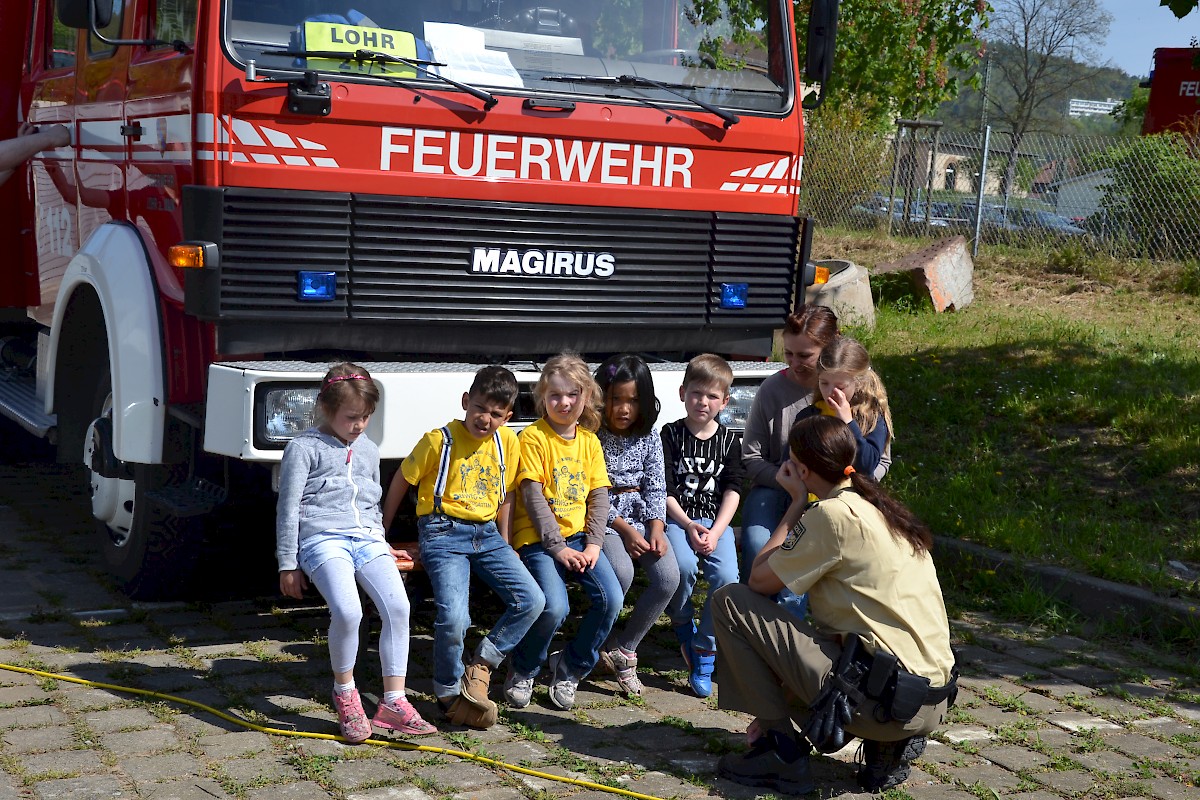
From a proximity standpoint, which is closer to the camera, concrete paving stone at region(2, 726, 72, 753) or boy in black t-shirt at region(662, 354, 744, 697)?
concrete paving stone at region(2, 726, 72, 753)

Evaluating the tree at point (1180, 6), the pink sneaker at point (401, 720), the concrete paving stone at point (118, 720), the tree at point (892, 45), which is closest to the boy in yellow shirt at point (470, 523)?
the pink sneaker at point (401, 720)

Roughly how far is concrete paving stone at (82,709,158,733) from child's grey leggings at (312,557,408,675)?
616 mm

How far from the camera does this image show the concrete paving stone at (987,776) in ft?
13.4

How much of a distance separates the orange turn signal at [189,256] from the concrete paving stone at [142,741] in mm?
1585

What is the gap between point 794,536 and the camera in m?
4.02

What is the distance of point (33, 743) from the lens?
13.4 ft

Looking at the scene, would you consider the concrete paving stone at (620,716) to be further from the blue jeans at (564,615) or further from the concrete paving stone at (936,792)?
the concrete paving stone at (936,792)

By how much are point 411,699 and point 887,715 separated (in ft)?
5.54

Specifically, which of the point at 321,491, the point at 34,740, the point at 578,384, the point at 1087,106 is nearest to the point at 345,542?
the point at 321,491

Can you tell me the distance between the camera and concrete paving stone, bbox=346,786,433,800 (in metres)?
3.81

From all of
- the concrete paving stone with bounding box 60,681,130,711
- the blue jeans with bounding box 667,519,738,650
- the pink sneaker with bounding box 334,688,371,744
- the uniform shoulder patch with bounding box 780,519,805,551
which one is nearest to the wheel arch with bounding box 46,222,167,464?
the concrete paving stone with bounding box 60,681,130,711

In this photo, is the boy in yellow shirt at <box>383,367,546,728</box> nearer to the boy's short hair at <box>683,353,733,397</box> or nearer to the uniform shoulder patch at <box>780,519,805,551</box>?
the boy's short hair at <box>683,353,733,397</box>

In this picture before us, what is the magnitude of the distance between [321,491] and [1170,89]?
59.0 ft

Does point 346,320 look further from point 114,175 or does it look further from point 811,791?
point 811,791
